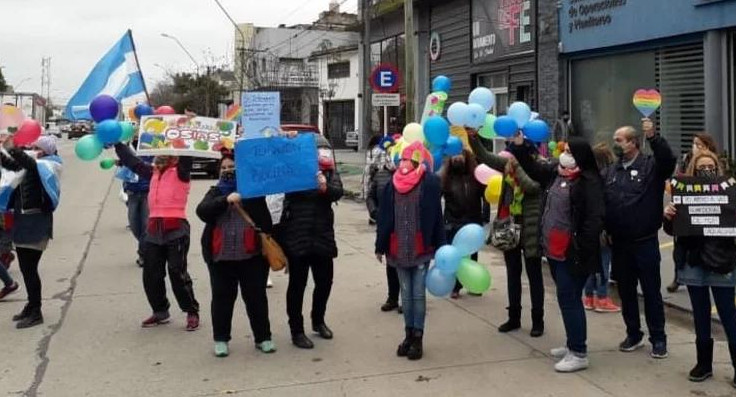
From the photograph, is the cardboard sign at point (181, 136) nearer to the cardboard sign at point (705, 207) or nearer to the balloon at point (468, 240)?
the balloon at point (468, 240)

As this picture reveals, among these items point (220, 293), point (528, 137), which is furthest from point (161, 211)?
point (528, 137)

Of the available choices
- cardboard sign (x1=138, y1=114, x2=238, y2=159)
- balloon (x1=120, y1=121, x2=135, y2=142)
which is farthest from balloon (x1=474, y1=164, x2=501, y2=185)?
balloon (x1=120, y1=121, x2=135, y2=142)

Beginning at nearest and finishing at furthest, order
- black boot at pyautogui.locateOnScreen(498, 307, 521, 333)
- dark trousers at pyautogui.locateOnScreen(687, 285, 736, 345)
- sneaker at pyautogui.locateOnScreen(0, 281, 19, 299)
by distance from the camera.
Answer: dark trousers at pyautogui.locateOnScreen(687, 285, 736, 345)
black boot at pyautogui.locateOnScreen(498, 307, 521, 333)
sneaker at pyautogui.locateOnScreen(0, 281, 19, 299)

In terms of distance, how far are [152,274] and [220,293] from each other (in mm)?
1041

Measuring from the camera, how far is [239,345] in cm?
604

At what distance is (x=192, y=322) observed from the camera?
6.52 meters

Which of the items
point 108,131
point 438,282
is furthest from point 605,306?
point 108,131

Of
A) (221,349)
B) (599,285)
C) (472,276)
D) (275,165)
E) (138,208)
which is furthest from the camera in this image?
(138,208)

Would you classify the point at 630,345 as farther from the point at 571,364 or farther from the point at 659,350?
the point at 571,364

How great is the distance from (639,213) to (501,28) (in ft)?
49.9

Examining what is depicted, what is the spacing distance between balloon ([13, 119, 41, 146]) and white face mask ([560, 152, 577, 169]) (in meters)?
4.74

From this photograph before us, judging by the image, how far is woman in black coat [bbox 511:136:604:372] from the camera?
5.18 metres

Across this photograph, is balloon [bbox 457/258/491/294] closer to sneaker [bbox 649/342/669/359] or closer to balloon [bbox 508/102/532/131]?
balloon [bbox 508/102/532/131]

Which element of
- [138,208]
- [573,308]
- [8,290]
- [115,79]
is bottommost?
[8,290]
